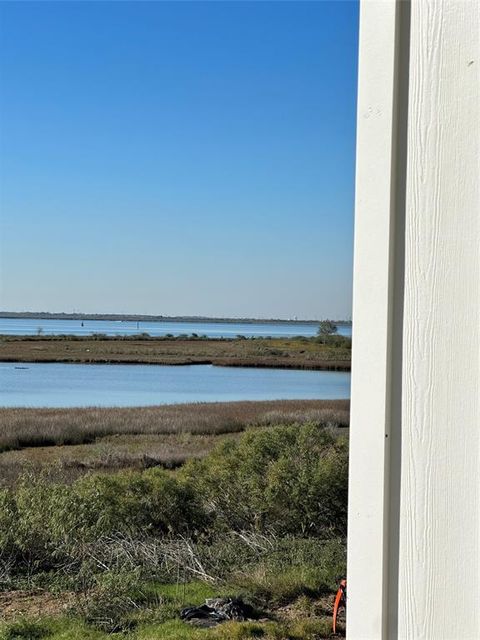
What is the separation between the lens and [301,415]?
96.8 inches

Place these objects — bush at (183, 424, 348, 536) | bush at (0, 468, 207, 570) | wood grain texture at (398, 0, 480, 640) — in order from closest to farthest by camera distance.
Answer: wood grain texture at (398, 0, 480, 640) < bush at (0, 468, 207, 570) < bush at (183, 424, 348, 536)

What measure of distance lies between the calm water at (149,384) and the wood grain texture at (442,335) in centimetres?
208

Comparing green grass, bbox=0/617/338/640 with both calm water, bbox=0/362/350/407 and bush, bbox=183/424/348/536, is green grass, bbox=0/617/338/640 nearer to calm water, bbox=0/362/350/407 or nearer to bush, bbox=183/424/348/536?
bush, bbox=183/424/348/536

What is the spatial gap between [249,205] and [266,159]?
0.59ft

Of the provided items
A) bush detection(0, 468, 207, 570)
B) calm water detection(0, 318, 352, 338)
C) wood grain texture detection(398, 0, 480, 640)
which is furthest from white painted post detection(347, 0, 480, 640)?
calm water detection(0, 318, 352, 338)

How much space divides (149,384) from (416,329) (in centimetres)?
223

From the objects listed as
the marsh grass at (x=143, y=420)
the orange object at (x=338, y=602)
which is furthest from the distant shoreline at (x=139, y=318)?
the orange object at (x=338, y=602)

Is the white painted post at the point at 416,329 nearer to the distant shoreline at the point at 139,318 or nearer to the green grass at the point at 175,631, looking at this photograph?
the green grass at the point at 175,631

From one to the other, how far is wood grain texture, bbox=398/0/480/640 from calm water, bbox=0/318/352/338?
7.19 feet

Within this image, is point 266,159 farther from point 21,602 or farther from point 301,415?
point 21,602

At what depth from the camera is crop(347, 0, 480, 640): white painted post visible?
1.24ft

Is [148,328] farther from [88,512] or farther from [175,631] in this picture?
[175,631]

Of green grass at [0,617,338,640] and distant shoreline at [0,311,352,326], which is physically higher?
distant shoreline at [0,311,352,326]

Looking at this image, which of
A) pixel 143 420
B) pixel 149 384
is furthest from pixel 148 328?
pixel 143 420
